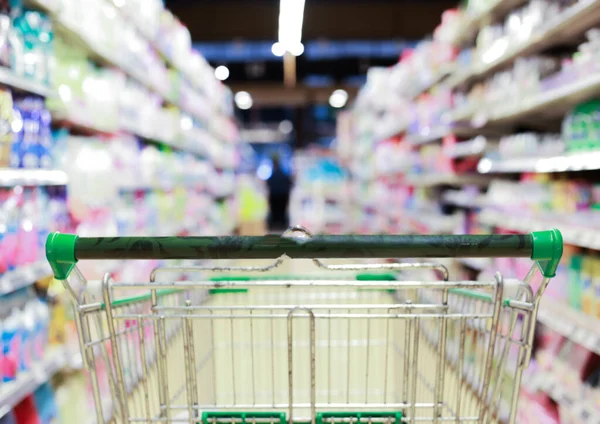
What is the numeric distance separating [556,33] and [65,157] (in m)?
2.64

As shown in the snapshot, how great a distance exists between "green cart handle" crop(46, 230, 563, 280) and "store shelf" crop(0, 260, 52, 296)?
40.0 inches

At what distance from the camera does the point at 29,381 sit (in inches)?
73.5

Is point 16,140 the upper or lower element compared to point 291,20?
lower

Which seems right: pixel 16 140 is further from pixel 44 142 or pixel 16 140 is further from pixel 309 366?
pixel 309 366

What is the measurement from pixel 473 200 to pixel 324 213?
6172 mm

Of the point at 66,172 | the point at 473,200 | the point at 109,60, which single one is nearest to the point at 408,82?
the point at 473,200

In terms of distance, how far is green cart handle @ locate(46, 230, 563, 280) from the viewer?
3.07 feet

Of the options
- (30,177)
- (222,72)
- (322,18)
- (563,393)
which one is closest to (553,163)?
(563,393)

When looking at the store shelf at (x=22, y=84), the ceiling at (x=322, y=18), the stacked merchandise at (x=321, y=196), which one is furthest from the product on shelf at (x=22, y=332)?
the ceiling at (x=322, y=18)

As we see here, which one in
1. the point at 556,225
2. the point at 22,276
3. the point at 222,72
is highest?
the point at 222,72

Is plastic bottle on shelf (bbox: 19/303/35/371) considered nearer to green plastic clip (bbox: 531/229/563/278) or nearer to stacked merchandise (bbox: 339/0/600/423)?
green plastic clip (bbox: 531/229/563/278)

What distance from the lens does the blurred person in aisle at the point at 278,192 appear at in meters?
15.0

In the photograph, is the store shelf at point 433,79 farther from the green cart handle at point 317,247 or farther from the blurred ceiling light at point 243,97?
the blurred ceiling light at point 243,97

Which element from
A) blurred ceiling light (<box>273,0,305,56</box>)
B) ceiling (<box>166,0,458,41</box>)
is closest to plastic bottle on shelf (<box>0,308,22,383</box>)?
blurred ceiling light (<box>273,0,305,56</box>)
